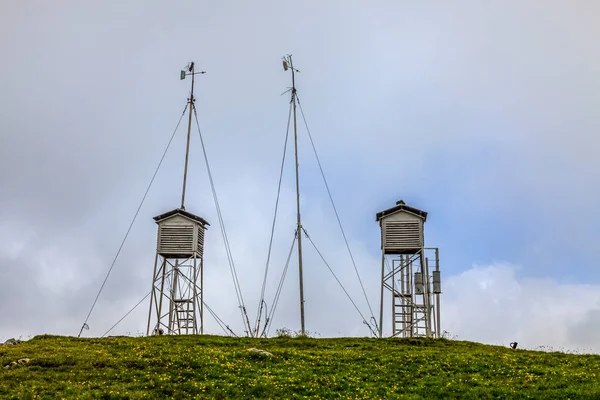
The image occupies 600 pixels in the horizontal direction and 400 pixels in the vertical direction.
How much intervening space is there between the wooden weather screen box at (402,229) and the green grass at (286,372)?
9977 millimetres

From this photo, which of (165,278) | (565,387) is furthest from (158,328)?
(565,387)

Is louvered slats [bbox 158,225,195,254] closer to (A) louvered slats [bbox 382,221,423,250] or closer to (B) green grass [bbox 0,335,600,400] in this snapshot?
(B) green grass [bbox 0,335,600,400]

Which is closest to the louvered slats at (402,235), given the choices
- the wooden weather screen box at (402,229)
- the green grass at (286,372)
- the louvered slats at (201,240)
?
the wooden weather screen box at (402,229)

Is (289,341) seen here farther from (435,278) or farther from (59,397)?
(59,397)

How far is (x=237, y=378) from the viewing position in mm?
31547

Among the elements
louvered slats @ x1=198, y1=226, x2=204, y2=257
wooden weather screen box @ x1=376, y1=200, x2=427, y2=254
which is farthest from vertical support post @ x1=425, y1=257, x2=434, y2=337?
louvered slats @ x1=198, y1=226, x2=204, y2=257

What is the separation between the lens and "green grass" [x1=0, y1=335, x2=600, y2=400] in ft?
97.6

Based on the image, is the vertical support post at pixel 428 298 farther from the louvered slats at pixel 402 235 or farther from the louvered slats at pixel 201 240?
the louvered slats at pixel 201 240

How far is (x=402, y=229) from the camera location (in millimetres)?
49812

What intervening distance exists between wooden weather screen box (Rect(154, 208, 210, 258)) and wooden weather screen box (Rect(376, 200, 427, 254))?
12.8 m

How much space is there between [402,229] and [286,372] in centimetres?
1938

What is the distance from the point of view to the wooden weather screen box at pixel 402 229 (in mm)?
49500

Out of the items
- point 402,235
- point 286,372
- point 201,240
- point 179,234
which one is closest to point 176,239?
point 179,234

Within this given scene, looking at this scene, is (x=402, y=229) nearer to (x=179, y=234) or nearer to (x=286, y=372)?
(x=179, y=234)
